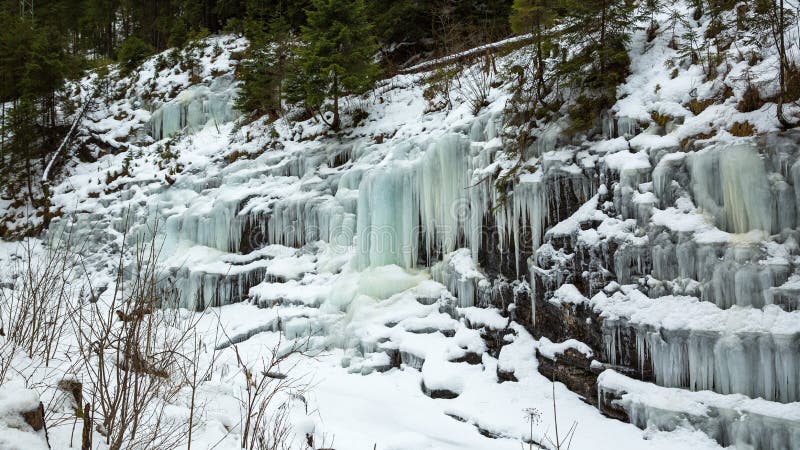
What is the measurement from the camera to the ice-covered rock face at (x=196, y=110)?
45.6 feet

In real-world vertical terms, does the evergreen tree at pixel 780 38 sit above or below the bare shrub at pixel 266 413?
above

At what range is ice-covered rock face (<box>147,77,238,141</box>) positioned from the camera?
45.6 feet

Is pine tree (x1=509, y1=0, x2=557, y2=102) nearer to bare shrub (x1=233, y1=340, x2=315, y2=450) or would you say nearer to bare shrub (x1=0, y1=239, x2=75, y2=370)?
bare shrub (x1=233, y1=340, x2=315, y2=450)

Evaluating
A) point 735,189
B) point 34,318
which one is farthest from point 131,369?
point 735,189

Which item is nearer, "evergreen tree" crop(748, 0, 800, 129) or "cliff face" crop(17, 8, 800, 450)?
"cliff face" crop(17, 8, 800, 450)

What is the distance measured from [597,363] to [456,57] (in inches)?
291

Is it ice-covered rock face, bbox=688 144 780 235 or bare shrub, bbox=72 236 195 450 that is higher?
ice-covered rock face, bbox=688 144 780 235

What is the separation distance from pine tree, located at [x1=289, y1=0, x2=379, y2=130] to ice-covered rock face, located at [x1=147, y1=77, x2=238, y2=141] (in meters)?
5.29

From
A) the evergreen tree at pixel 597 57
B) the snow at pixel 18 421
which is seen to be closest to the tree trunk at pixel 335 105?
the evergreen tree at pixel 597 57

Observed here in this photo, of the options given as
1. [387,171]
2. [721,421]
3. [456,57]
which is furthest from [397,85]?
[721,421]

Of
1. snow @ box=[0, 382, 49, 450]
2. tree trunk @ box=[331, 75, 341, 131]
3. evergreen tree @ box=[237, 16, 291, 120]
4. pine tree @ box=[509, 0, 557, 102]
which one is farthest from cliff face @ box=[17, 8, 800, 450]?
evergreen tree @ box=[237, 16, 291, 120]

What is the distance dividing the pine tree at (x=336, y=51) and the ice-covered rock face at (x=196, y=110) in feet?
17.4

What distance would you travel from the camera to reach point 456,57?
32.9 ft

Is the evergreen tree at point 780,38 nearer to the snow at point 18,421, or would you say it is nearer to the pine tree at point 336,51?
the snow at point 18,421
